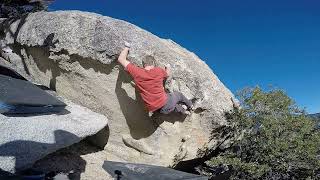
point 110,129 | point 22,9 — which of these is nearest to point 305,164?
Result: point 110,129

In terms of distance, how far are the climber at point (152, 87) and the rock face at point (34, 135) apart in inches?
53.6

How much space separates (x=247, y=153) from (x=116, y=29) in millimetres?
4502

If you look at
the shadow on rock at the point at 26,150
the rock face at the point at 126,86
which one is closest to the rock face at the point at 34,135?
the shadow on rock at the point at 26,150

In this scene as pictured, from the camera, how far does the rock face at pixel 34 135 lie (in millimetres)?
7133

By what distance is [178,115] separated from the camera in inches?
396

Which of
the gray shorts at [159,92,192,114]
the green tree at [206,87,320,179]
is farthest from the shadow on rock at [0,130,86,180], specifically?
the green tree at [206,87,320,179]

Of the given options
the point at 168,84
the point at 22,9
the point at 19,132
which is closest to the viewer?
the point at 19,132

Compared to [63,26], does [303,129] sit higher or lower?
lower

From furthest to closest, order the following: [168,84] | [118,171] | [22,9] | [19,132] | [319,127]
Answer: [22,9] → [319,127] → [168,84] → [19,132] → [118,171]

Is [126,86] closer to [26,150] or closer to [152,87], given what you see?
[152,87]

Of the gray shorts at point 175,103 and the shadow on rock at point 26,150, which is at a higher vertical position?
the gray shorts at point 175,103

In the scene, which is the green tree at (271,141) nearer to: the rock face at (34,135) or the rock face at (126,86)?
the rock face at (126,86)

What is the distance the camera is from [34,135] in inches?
302

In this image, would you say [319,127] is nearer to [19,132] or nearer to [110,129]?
[110,129]
